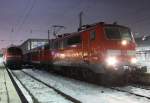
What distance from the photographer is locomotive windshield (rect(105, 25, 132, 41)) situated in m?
17.3

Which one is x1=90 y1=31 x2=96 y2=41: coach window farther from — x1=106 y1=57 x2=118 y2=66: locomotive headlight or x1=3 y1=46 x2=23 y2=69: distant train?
x1=3 y1=46 x2=23 y2=69: distant train

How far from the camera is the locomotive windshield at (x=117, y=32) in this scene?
17.3 metres

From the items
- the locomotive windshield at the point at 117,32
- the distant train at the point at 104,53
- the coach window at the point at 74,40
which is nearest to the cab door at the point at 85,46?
the distant train at the point at 104,53

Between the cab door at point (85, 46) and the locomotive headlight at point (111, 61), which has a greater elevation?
the cab door at point (85, 46)

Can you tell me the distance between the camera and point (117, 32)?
57.6 feet

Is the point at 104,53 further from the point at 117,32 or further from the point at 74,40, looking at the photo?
the point at 74,40

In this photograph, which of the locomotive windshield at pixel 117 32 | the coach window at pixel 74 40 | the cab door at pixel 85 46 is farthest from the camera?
the coach window at pixel 74 40

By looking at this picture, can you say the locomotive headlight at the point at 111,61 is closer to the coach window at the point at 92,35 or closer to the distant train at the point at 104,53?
the distant train at the point at 104,53

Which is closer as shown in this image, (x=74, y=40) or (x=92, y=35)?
(x=92, y=35)

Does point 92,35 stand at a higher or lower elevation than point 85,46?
higher

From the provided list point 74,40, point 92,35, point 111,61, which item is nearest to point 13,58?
point 74,40

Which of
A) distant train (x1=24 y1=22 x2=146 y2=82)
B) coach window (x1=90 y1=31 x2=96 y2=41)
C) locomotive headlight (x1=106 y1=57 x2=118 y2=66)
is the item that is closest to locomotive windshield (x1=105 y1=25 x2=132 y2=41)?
distant train (x1=24 y1=22 x2=146 y2=82)

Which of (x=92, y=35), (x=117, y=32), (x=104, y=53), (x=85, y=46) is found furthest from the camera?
(x=85, y=46)

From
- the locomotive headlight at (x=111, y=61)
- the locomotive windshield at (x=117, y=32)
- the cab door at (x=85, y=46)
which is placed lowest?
the locomotive headlight at (x=111, y=61)
